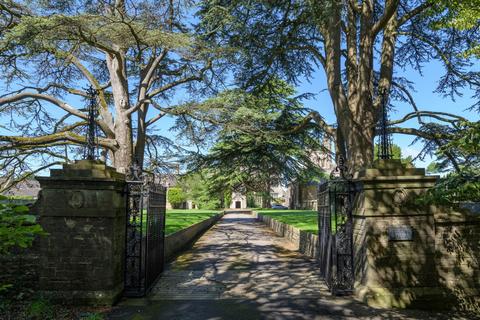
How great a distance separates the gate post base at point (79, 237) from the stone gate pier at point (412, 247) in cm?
469

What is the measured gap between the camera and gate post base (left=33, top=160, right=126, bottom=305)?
664 cm

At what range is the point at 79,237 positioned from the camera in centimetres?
673

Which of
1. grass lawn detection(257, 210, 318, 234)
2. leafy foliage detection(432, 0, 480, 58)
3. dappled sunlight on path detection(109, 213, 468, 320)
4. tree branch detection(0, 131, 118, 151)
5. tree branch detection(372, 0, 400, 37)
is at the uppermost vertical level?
tree branch detection(372, 0, 400, 37)

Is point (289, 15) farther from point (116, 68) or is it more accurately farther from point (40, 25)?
point (116, 68)

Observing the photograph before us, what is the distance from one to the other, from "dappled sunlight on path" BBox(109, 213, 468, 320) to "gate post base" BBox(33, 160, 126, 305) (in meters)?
0.71

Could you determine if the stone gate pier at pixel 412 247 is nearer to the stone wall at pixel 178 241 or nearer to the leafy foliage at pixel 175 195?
the stone wall at pixel 178 241

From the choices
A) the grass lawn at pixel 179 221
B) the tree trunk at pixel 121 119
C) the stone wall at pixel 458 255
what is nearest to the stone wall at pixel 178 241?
the grass lawn at pixel 179 221

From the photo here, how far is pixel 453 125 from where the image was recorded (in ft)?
37.8

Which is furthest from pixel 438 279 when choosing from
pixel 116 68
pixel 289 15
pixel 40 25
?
pixel 116 68

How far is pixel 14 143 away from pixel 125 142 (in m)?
4.35

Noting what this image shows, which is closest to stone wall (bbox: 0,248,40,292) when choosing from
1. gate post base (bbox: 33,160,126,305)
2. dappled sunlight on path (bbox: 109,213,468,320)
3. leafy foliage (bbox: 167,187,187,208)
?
gate post base (bbox: 33,160,126,305)

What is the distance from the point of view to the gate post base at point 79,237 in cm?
664

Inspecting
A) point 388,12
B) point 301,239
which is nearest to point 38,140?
point 301,239

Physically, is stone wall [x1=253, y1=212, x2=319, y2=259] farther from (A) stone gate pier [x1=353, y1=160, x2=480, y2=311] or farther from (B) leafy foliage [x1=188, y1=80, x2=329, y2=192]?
(A) stone gate pier [x1=353, y1=160, x2=480, y2=311]
